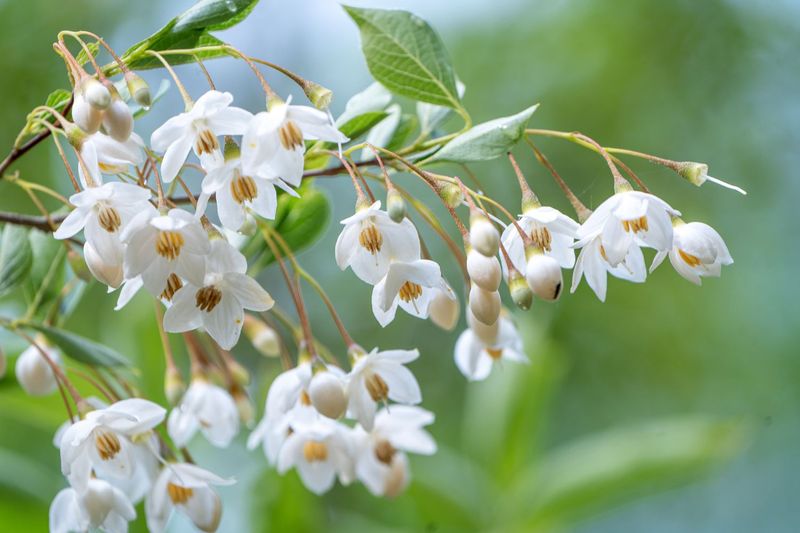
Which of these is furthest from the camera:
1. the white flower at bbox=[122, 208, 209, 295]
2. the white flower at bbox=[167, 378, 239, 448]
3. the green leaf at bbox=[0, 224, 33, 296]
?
the white flower at bbox=[167, 378, 239, 448]

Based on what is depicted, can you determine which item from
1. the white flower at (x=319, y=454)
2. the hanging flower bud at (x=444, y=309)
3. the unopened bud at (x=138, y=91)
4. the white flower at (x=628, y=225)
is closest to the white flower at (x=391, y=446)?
the white flower at (x=319, y=454)

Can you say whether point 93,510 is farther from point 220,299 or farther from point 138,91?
point 138,91

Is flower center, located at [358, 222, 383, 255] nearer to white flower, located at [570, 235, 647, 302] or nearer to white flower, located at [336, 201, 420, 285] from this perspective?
white flower, located at [336, 201, 420, 285]

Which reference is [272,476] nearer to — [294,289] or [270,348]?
[270,348]

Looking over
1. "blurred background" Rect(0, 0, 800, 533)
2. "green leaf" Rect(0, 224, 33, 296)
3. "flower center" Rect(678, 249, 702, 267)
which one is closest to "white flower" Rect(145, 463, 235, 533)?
"green leaf" Rect(0, 224, 33, 296)

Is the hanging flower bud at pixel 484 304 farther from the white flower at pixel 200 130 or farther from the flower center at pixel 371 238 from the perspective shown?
the white flower at pixel 200 130
